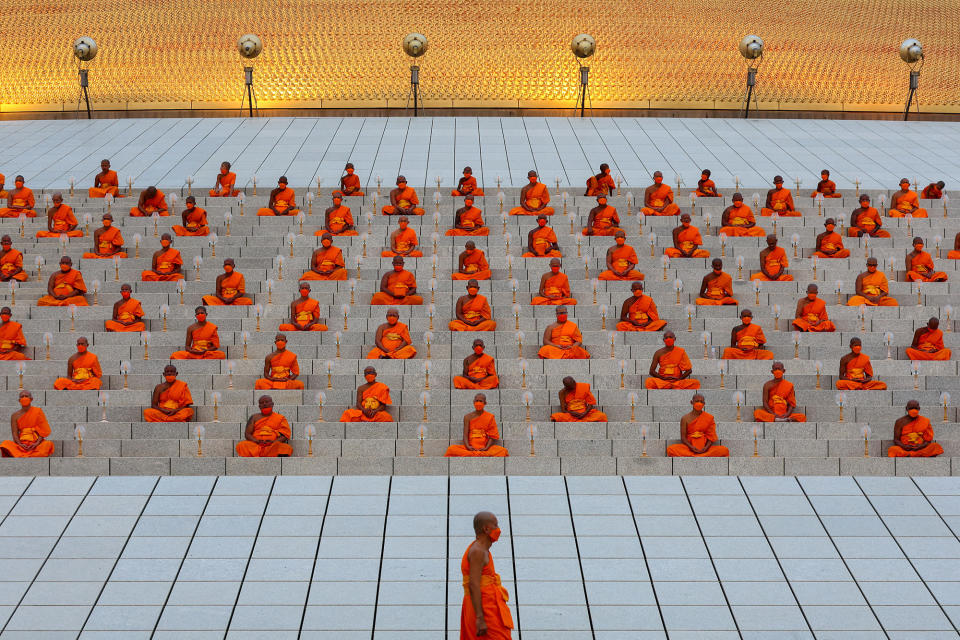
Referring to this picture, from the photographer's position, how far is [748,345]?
488 inches

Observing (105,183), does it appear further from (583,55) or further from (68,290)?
(583,55)

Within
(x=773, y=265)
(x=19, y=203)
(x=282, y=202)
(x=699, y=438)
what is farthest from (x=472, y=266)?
(x=19, y=203)

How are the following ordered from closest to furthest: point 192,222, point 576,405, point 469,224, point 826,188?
1. point 576,405
2. point 192,222
3. point 469,224
4. point 826,188

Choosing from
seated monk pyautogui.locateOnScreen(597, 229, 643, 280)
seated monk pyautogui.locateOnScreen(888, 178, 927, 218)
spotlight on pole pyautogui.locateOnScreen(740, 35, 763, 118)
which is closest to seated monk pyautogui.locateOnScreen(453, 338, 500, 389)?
seated monk pyautogui.locateOnScreen(597, 229, 643, 280)

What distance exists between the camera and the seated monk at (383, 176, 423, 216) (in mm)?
15977

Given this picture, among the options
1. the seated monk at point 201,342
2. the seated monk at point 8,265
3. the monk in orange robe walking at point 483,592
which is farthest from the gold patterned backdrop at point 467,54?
the monk in orange robe walking at point 483,592

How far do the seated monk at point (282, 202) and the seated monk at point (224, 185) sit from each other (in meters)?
0.75

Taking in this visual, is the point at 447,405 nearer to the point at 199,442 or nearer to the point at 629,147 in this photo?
the point at 199,442

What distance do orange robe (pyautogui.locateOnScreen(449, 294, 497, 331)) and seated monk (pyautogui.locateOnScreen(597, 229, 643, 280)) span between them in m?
1.70

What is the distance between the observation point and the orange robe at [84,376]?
11734mm

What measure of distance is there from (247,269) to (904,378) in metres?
7.15

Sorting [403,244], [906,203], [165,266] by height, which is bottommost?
[165,266]

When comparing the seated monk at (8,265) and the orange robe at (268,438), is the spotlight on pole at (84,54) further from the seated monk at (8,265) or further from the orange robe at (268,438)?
the orange robe at (268,438)

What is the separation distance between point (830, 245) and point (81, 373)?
27.7ft
